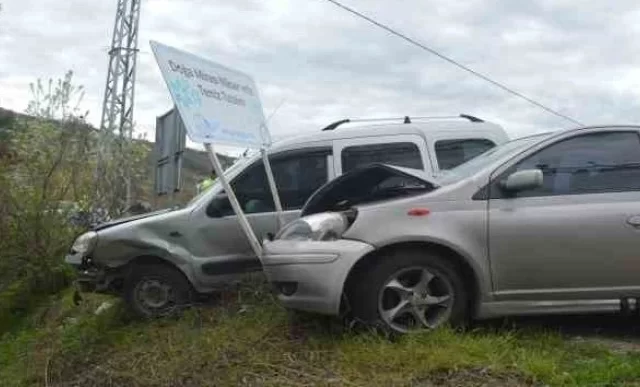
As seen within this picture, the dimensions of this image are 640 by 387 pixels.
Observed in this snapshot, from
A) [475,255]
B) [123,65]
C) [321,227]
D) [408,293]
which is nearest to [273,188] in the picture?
[321,227]

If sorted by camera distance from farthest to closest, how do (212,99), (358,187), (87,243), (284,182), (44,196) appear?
(44,196) → (284,182) → (87,243) → (212,99) → (358,187)

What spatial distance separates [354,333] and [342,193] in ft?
4.01

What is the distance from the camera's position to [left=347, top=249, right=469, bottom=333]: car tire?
555cm

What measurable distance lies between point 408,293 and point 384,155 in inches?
99.5

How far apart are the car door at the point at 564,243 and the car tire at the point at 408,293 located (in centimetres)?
32

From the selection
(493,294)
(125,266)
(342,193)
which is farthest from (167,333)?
(493,294)

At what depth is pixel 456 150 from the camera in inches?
315

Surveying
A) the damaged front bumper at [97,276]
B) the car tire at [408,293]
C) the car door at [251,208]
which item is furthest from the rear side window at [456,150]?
the damaged front bumper at [97,276]

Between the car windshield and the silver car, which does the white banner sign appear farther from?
the car windshield

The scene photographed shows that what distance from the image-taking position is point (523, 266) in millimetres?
5598

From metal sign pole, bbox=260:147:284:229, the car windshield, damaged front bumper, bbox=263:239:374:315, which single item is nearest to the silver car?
damaged front bumper, bbox=263:239:374:315

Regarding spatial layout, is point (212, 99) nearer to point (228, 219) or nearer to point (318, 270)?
point (228, 219)

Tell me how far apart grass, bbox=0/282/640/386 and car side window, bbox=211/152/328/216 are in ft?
Answer: 2.75

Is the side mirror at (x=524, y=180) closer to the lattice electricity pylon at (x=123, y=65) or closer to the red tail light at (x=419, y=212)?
the red tail light at (x=419, y=212)
